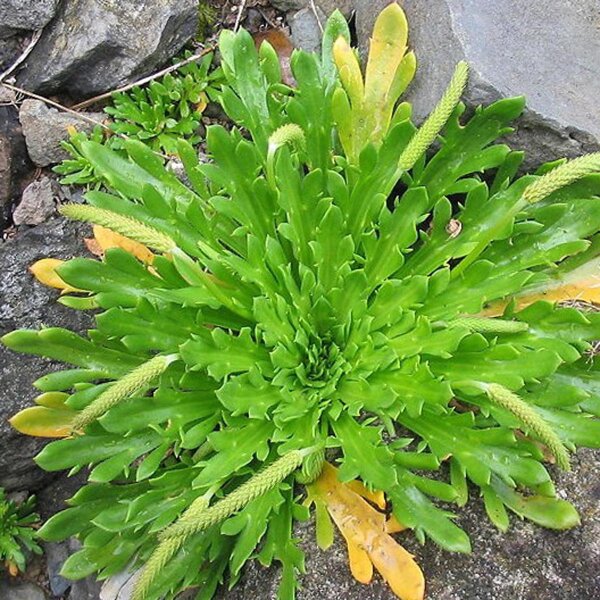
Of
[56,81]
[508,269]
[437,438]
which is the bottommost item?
[437,438]

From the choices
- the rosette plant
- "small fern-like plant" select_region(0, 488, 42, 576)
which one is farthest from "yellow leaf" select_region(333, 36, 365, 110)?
"small fern-like plant" select_region(0, 488, 42, 576)

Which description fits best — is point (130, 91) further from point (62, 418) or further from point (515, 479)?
point (515, 479)

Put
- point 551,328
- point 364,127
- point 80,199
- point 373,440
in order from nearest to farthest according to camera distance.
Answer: point 373,440 → point 551,328 → point 364,127 → point 80,199

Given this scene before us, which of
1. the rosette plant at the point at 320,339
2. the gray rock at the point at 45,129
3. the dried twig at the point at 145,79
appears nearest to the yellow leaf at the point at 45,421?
the rosette plant at the point at 320,339

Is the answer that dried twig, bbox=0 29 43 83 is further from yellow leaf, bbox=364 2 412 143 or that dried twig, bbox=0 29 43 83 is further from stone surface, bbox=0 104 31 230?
yellow leaf, bbox=364 2 412 143

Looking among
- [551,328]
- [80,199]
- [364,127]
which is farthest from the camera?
[80,199]

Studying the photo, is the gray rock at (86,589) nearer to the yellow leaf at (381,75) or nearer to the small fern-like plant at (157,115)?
the small fern-like plant at (157,115)

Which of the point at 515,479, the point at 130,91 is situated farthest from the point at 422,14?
the point at 515,479
